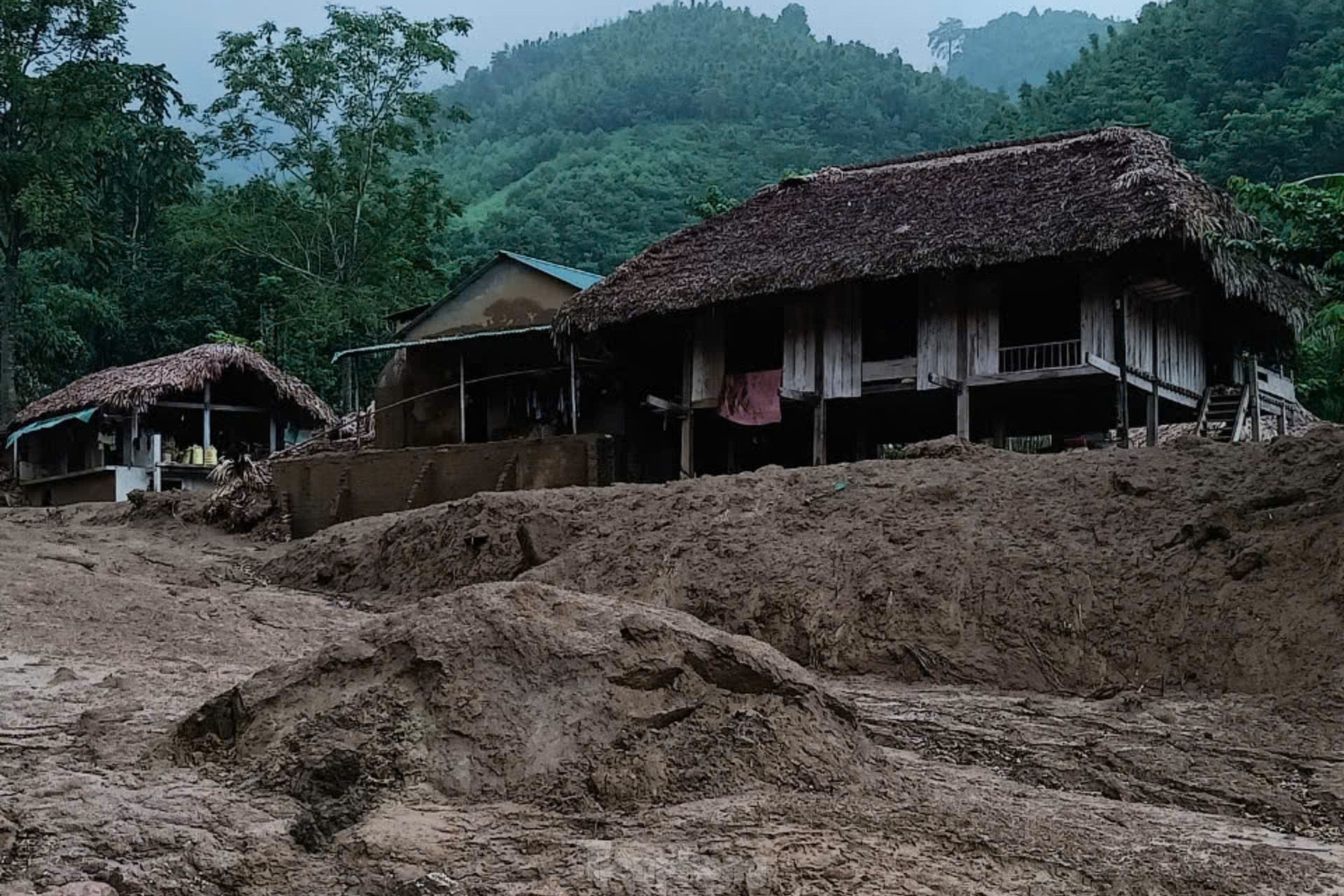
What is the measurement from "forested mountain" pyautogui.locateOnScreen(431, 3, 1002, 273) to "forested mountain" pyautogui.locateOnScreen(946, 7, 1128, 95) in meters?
17.4

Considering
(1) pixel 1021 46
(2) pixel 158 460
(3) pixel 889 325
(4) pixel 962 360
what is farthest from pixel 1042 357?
(1) pixel 1021 46

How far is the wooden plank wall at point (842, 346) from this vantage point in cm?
1656

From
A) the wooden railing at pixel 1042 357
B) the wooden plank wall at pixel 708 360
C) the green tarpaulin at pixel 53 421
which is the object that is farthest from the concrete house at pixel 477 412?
the green tarpaulin at pixel 53 421

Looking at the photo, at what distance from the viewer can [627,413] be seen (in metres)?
19.0

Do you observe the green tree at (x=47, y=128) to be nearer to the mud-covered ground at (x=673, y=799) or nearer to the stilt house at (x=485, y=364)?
the stilt house at (x=485, y=364)

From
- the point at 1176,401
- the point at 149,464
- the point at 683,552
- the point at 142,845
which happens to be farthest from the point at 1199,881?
the point at 149,464

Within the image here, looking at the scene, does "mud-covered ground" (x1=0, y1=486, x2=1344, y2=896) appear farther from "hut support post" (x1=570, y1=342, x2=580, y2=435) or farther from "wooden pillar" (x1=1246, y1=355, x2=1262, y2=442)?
"wooden pillar" (x1=1246, y1=355, x2=1262, y2=442)

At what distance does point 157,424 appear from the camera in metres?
26.3

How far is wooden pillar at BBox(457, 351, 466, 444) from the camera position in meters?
18.9

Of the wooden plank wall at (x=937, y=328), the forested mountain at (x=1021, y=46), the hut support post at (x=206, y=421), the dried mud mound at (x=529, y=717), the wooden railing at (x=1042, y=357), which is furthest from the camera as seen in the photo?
the forested mountain at (x=1021, y=46)

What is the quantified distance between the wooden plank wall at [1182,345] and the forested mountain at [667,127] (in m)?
21.9

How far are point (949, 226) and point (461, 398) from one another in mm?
7354

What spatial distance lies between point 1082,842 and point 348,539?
9.99m

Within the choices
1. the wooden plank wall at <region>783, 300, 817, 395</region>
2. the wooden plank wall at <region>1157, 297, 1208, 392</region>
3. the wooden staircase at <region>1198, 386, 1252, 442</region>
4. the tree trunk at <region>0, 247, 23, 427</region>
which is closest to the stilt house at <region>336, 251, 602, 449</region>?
the wooden plank wall at <region>783, 300, 817, 395</region>
